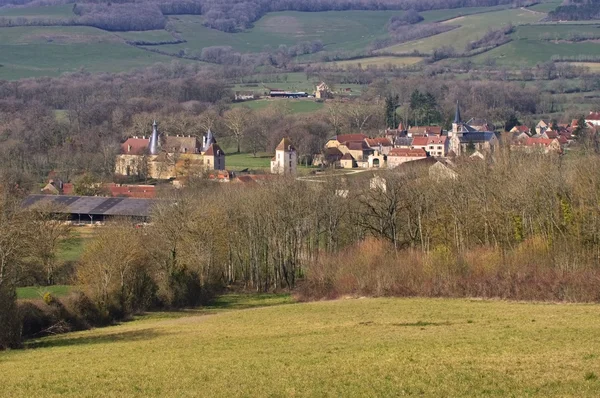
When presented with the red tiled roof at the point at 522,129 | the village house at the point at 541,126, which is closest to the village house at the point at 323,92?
the village house at the point at 541,126

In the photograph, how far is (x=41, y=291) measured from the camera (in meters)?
40.9

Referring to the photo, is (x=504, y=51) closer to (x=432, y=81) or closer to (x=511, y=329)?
(x=432, y=81)

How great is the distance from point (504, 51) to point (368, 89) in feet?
142

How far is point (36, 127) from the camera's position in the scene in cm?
11131

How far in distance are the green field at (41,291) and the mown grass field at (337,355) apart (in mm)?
6806

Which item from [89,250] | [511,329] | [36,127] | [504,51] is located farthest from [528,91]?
[511,329]

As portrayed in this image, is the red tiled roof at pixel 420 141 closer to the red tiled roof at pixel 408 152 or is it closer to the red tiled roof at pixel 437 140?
the red tiled roof at pixel 437 140

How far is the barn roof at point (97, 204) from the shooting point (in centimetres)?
6494

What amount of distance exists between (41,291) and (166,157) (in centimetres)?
5449

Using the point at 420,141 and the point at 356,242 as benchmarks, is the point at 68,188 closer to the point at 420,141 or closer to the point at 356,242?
the point at 356,242

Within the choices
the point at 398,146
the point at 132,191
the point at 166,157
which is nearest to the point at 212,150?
the point at 166,157

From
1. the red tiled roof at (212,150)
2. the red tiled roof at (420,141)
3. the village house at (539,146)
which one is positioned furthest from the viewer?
the red tiled roof at (420,141)

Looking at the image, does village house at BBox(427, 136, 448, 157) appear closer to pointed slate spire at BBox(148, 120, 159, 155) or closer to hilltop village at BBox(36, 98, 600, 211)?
hilltop village at BBox(36, 98, 600, 211)

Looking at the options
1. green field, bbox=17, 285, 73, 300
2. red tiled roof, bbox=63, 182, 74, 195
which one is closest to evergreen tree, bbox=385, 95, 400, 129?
red tiled roof, bbox=63, 182, 74, 195
